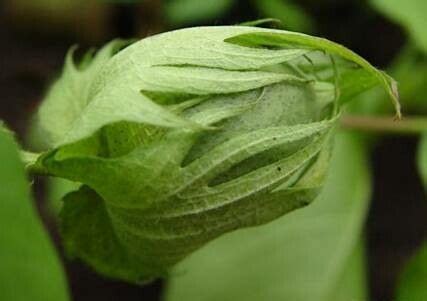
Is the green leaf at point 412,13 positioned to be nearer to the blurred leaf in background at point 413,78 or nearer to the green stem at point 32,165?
the blurred leaf in background at point 413,78

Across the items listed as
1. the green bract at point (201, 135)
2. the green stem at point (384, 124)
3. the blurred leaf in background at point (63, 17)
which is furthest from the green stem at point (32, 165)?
the blurred leaf in background at point (63, 17)

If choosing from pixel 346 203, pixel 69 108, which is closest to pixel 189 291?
pixel 346 203

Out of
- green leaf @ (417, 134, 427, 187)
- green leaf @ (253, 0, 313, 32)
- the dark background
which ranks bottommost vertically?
the dark background

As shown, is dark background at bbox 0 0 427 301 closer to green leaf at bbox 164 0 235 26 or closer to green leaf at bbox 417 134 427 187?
green leaf at bbox 164 0 235 26

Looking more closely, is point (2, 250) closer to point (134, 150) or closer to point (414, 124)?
point (134, 150)

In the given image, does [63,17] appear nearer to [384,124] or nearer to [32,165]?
[384,124]

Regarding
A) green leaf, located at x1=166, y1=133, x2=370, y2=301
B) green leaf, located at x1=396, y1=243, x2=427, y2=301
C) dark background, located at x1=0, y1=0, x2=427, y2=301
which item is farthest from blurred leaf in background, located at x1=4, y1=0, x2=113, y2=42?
green leaf, located at x1=396, y1=243, x2=427, y2=301
